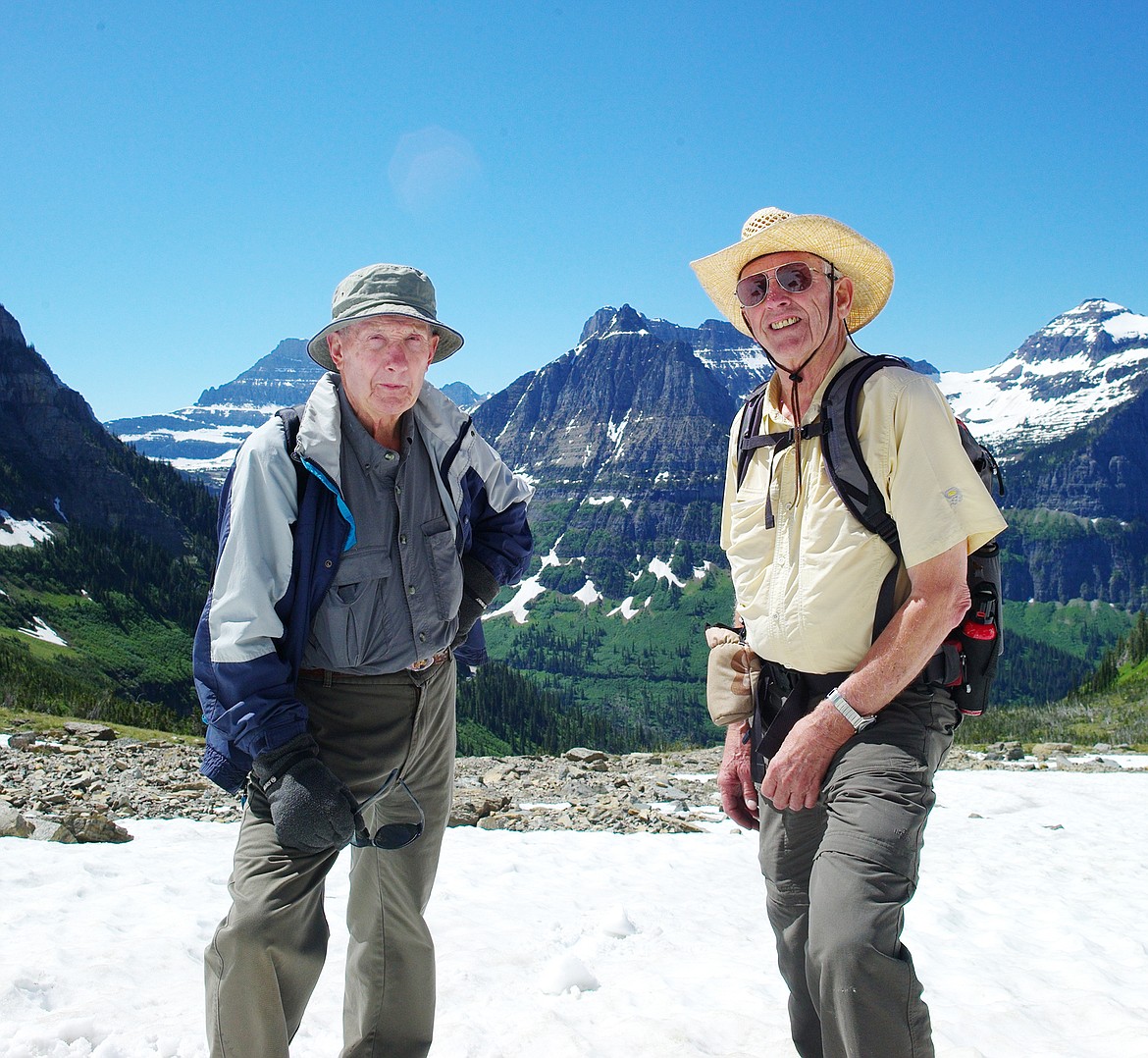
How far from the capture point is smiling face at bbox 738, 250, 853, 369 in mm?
4129

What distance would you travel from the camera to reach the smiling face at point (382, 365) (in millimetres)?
4055

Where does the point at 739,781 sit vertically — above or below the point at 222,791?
above

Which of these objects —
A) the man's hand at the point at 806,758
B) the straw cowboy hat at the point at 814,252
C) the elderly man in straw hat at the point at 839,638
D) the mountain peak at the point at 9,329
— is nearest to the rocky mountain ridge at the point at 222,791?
the elderly man in straw hat at the point at 839,638

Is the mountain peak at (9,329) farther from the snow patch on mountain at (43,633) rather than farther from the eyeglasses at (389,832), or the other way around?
the eyeglasses at (389,832)

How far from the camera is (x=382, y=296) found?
160 inches

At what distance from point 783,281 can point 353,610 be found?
2728 millimetres

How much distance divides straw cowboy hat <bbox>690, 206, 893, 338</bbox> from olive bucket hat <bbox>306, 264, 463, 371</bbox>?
1678mm

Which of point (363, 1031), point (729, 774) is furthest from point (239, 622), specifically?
point (729, 774)

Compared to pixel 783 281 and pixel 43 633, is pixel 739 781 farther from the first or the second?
pixel 43 633

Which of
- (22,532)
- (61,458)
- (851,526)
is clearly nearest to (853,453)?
(851,526)

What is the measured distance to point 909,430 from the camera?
3.57 meters

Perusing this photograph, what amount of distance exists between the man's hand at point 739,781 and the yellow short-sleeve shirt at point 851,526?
668mm

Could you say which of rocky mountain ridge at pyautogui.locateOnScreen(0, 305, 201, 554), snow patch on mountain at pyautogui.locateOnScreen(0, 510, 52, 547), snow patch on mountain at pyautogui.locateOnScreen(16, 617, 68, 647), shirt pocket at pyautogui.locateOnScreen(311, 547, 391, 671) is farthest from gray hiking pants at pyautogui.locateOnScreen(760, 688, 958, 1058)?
rocky mountain ridge at pyautogui.locateOnScreen(0, 305, 201, 554)

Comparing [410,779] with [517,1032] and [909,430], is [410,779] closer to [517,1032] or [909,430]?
[517,1032]
